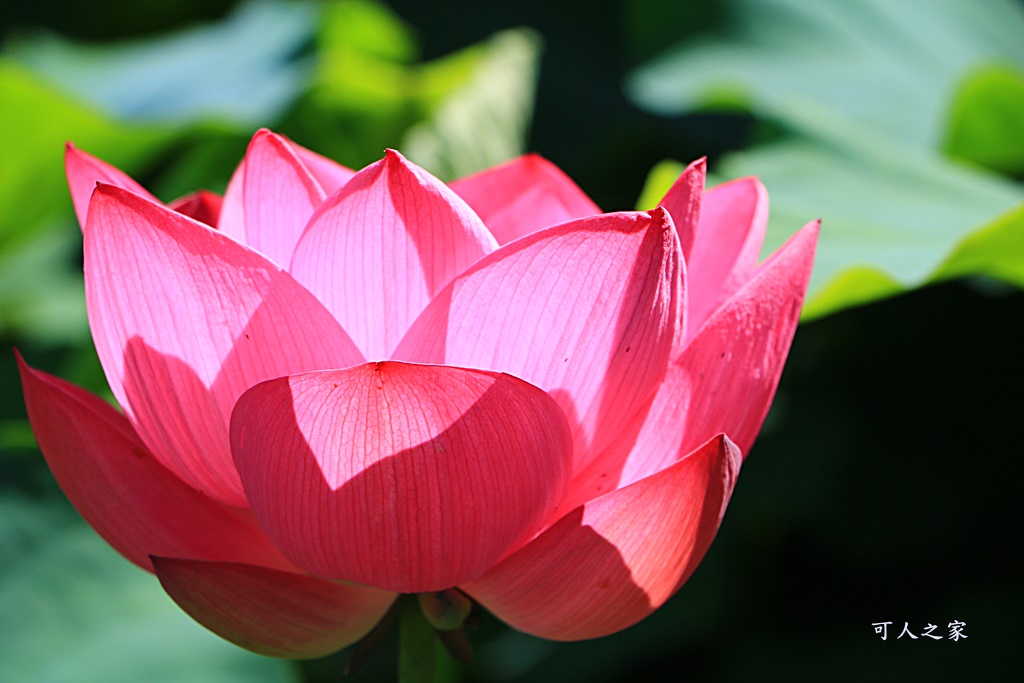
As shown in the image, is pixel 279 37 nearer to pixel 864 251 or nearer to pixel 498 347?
pixel 864 251

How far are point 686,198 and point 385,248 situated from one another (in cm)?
11

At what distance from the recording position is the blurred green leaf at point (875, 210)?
0.54m

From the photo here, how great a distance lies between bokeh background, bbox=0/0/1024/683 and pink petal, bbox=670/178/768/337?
0.20 metres

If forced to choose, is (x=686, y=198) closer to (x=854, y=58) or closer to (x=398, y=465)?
(x=398, y=465)

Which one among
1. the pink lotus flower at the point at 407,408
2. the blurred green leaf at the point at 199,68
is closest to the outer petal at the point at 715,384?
Result: the pink lotus flower at the point at 407,408

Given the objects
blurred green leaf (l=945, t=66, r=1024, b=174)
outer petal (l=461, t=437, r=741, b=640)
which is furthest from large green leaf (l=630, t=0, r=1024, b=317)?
outer petal (l=461, t=437, r=741, b=640)

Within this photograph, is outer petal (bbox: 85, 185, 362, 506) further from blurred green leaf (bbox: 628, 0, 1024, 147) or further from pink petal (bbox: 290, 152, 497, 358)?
blurred green leaf (bbox: 628, 0, 1024, 147)

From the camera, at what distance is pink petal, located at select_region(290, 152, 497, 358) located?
32cm

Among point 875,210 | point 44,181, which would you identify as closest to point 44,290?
point 44,181

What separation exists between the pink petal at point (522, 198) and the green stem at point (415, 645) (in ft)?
0.54

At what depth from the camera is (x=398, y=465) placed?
29cm

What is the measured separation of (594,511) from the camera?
0.31 m

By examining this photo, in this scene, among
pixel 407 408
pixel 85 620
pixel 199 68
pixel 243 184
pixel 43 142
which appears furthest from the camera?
pixel 199 68

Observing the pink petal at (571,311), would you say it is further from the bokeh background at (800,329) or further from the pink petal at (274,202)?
the bokeh background at (800,329)
